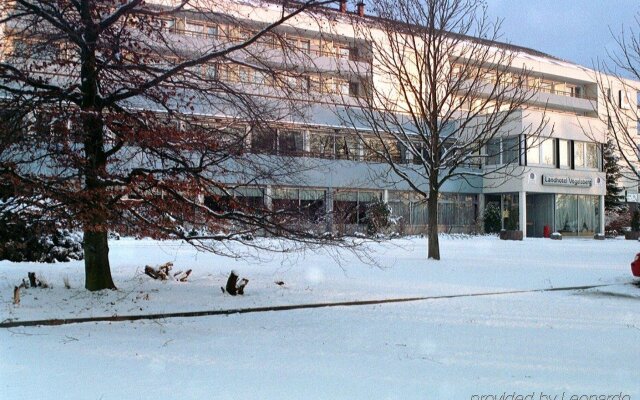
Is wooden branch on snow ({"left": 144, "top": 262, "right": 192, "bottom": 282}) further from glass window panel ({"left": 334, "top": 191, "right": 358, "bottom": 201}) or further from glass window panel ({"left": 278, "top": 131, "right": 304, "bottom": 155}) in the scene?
glass window panel ({"left": 334, "top": 191, "right": 358, "bottom": 201})

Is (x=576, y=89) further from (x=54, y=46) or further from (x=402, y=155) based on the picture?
(x=54, y=46)

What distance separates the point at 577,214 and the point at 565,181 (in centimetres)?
354

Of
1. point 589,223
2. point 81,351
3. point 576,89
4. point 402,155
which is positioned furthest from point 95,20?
point 576,89

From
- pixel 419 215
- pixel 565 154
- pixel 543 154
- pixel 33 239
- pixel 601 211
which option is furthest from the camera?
pixel 601 211

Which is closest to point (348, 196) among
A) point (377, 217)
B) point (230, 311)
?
point (377, 217)

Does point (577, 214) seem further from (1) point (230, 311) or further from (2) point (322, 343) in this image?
(2) point (322, 343)

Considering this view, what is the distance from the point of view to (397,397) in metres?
5.21

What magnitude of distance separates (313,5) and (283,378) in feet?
20.1

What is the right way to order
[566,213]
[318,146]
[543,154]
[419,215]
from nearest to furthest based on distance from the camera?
[318,146]
[419,215]
[543,154]
[566,213]

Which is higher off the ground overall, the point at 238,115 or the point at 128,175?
the point at 238,115

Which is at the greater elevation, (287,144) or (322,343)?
(287,144)

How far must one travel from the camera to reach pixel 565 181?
3928 cm

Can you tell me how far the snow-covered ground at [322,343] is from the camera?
551cm

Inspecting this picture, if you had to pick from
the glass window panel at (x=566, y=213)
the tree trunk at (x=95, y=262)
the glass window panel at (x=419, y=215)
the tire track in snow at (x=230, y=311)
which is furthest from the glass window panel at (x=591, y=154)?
the tree trunk at (x=95, y=262)
